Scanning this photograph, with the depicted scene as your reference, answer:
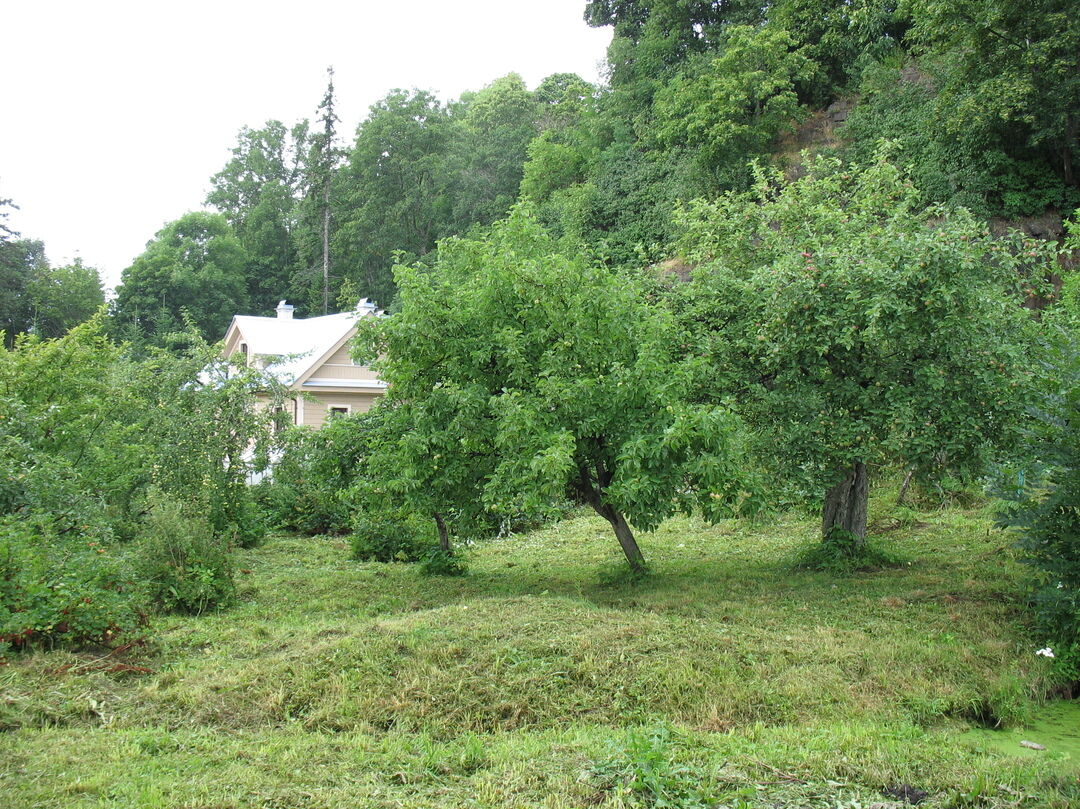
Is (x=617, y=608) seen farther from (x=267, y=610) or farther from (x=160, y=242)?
(x=160, y=242)

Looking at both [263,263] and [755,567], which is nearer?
[755,567]

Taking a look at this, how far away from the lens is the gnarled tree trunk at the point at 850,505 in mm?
10969

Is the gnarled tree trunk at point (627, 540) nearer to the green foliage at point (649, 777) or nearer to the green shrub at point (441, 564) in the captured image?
the green shrub at point (441, 564)

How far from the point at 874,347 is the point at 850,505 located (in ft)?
8.61

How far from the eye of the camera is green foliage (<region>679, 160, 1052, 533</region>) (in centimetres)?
894

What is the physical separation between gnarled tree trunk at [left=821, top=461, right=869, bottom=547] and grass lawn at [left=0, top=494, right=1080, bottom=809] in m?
1.17

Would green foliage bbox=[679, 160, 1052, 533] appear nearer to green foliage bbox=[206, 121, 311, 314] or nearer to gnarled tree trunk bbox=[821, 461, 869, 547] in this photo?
gnarled tree trunk bbox=[821, 461, 869, 547]

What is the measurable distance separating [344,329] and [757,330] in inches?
853

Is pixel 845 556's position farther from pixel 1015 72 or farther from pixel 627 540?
Result: pixel 1015 72

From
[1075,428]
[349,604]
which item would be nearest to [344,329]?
[349,604]

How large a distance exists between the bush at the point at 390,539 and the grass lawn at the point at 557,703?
347cm

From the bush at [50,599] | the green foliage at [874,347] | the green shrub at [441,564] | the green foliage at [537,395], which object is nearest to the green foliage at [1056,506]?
the green foliage at [874,347]

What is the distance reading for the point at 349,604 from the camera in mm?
9906

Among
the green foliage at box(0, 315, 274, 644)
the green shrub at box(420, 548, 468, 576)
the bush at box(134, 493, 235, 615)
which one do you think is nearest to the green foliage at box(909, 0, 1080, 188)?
the green shrub at box(420, 548, 468, 576)
